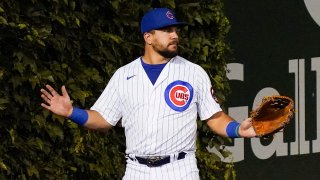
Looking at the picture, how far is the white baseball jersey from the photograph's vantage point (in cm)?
652

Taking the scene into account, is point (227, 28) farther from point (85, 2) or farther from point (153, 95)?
point (153, 95)

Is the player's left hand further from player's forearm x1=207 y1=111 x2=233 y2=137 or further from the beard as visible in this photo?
the beard

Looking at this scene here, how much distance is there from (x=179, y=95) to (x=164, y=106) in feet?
0.39

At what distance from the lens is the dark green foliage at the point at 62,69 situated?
277 inches

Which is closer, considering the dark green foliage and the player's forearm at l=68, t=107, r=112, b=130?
the player's forearm at l=68, t=107, r=112, b=130

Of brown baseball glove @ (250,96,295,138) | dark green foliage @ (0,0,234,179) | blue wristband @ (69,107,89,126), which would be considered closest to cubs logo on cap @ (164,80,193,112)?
brown baseball glove @ (250,96,295,138)

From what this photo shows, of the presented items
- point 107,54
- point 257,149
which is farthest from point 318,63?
point 107,54

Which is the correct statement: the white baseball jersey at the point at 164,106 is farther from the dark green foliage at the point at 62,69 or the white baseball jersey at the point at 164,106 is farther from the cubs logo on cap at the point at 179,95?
the dark green foliage at the point at 62,69

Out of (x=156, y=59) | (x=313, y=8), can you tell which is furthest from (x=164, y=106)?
(x=313, y=8)

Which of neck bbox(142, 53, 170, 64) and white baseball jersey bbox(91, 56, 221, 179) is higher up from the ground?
neck bbox(142, 53, 170, 64)

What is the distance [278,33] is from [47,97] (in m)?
4.05

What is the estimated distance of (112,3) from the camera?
25.1ft

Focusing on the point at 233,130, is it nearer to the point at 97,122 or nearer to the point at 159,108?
the point at 159,108

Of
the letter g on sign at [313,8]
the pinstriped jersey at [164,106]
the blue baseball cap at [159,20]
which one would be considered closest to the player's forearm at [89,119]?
the pinstriped jersey at [164,106]
